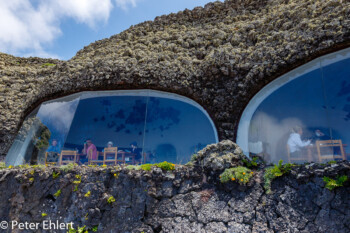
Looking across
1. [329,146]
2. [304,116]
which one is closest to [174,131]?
[304,116]

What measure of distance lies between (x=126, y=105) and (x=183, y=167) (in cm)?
472

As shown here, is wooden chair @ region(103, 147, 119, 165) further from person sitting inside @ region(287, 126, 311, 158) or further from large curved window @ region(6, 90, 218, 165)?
person sitting inside @ region(287, 126, 311, 158)

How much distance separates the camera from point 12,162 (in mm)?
12336

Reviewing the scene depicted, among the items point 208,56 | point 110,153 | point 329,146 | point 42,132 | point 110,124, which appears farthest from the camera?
point 42,132

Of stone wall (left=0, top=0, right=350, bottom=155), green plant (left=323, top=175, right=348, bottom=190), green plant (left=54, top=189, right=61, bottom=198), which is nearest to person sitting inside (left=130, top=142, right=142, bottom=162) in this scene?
stone wall (left=0, top=0, right=350, bottom=155)

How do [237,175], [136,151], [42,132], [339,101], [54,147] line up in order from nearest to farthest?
[237,175] < [339,101] < [136,151] < [54,147] < [42,132]

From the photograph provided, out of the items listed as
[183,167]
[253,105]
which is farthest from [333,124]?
[183,167]

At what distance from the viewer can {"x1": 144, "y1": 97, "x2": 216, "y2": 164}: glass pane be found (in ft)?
32.0

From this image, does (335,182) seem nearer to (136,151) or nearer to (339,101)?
(339,101)

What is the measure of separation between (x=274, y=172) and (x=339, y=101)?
344 centimetres

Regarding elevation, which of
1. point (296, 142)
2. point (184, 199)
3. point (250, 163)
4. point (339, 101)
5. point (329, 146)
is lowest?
point (184, 199)

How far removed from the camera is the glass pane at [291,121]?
806cm

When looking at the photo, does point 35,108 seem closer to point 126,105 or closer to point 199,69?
A: point 126,105

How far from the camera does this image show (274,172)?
244 inches
